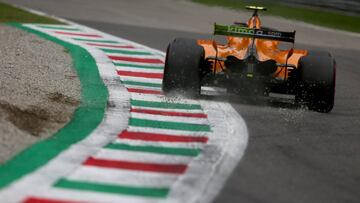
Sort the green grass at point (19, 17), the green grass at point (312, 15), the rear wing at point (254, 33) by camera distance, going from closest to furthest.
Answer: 1. the rear wing at point (254, 33)
2. the green grass at point (19, 17)
3. the green grass at point (312, 15)

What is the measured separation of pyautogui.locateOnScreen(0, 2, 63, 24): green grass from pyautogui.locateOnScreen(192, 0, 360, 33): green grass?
319 inches

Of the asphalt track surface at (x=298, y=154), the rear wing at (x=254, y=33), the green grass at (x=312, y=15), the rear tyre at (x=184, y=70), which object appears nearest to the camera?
the asphalt track surface at (x=298, y=154)

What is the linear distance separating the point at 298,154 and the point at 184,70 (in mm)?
3154

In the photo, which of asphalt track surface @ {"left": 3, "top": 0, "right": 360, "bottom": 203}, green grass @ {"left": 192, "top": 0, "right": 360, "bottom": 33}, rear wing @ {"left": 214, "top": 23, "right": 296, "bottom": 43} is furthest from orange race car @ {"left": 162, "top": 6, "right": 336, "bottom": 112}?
green grass @ {"left": 192, "top": 0, "right": 360, "bottom": 33}

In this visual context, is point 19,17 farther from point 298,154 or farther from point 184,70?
point 298,154

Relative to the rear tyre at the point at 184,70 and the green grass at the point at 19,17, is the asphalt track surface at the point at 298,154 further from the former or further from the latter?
the green grass at the point at 19,17

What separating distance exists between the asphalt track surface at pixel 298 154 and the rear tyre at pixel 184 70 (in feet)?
1.73

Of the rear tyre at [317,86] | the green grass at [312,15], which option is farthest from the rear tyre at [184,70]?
the green grass at [312,15]

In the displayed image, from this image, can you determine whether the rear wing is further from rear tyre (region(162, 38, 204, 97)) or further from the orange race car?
rear tyre (region(162, 38, 204, 97))

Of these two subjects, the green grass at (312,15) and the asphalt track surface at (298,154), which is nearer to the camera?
the asphalt track surface at (298,154)

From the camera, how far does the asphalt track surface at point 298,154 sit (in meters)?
6.35

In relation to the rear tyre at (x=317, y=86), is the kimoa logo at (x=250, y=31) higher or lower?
higher

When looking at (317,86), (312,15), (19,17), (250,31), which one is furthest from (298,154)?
(312,15)

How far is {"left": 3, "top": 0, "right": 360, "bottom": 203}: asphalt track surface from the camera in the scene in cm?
635
